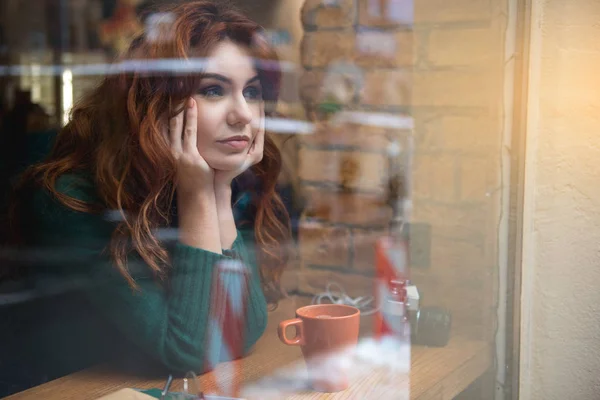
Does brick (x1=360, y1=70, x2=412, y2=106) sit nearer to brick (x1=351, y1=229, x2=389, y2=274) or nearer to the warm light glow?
brick (x1=351, y1=229, x2=389, y2=274)

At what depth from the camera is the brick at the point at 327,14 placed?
1.12 m

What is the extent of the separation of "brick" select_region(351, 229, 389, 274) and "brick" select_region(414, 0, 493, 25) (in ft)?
1.33

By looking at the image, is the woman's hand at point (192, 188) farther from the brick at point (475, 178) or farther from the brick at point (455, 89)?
the brick at point (475, 178)

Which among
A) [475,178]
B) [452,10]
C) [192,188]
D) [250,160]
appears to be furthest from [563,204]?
[192,188]

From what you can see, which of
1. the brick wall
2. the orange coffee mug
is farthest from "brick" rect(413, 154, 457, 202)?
the orange coffee mug

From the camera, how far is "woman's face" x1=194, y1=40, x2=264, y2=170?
92cm

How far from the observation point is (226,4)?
3.13 feet

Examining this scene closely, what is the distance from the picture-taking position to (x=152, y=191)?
89cm

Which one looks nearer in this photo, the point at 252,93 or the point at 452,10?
the point at 252,93

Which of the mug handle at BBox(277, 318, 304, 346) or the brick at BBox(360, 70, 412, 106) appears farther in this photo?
the brick at BBox(360, 70, 412, 106)

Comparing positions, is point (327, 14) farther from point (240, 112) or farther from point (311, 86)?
point (240, 112)

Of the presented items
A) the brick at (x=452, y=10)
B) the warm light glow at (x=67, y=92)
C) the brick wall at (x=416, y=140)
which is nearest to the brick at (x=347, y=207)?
the brick wall at (x=416, y=140)

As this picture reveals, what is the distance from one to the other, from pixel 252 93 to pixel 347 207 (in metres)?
0.34

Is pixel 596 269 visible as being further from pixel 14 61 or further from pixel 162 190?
pixel 14 61
